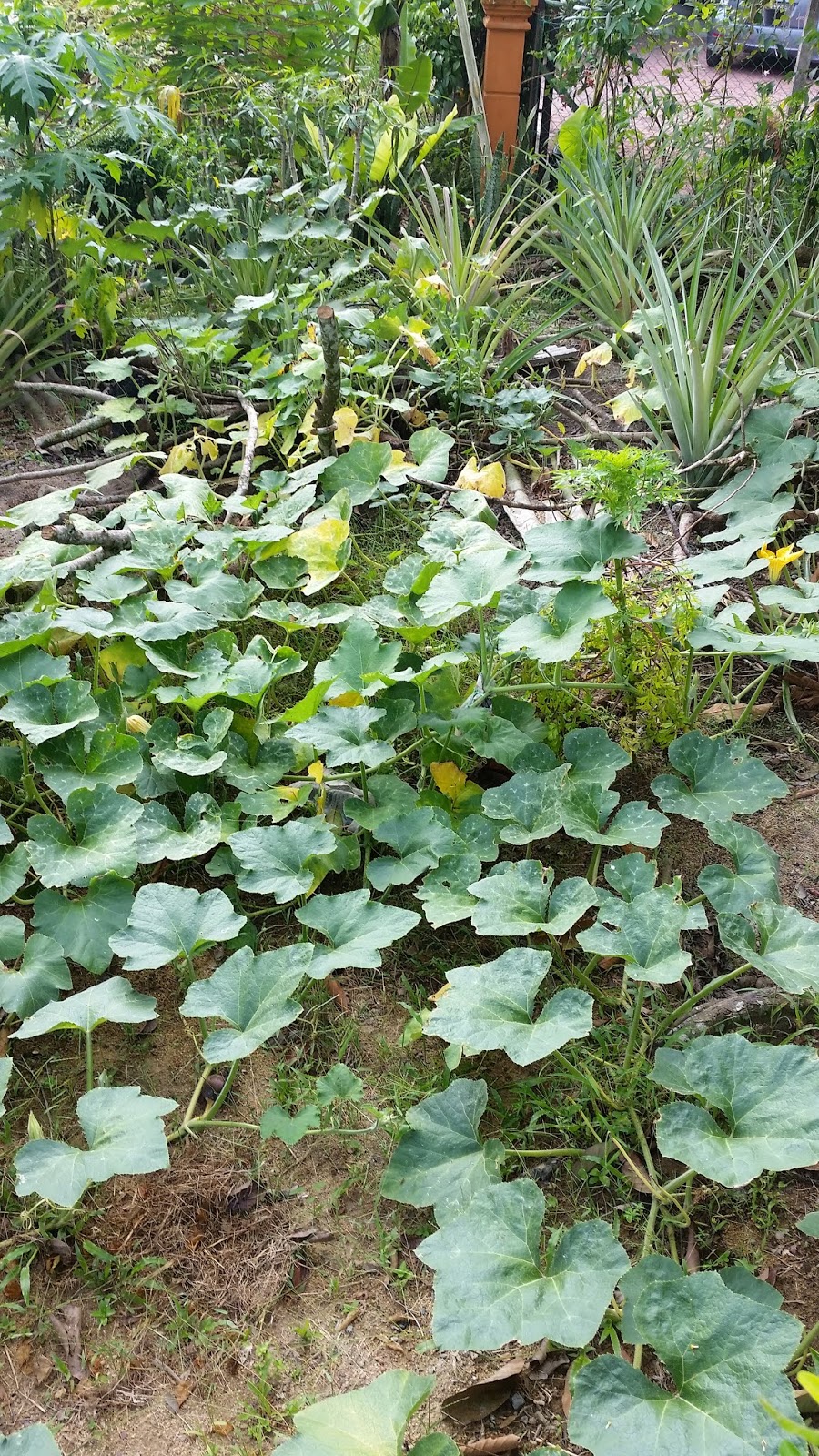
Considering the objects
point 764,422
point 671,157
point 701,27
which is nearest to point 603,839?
point 764,422

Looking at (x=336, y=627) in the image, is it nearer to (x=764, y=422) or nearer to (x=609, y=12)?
(x=764, y=422)

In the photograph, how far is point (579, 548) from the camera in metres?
1.88

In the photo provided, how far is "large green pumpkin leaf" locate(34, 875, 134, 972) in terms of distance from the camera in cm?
157

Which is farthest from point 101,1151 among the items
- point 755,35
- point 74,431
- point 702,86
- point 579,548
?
point 755,35

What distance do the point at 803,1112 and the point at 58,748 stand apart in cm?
132

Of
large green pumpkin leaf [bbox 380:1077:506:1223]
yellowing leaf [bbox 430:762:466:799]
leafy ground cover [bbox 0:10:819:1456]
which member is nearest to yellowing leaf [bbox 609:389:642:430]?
leafy ground cover [bbox 0:10:819:1456]

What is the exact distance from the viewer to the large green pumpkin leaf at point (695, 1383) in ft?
3.15

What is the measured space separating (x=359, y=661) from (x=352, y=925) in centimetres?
57

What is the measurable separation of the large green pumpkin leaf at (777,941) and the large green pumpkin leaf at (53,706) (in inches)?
43.9

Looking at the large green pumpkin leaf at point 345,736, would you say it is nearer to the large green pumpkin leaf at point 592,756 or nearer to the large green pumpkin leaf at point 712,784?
the large green pumpkin leaf at point 592,756

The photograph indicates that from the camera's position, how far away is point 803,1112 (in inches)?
46.3

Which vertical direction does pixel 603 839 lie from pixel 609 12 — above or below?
below

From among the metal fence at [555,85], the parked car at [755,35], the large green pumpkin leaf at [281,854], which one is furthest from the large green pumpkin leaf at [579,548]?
the parked car at [755,35]

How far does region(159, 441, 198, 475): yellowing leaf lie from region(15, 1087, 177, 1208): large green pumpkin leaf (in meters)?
1.86
